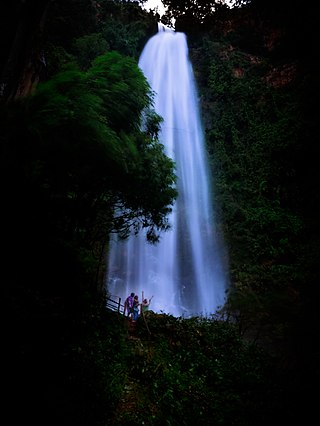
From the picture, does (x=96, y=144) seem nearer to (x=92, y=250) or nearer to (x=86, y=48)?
(x=92, y=250)

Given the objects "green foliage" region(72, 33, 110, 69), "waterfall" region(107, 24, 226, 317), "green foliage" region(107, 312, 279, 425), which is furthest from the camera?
"waterfall" region(107, 24, 226, 317)

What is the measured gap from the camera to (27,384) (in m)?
3.62

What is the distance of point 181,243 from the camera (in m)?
22.4

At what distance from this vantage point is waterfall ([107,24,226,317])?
19.7 metres

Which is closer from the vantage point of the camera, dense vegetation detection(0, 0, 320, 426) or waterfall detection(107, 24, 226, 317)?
dense vegetation detection(0, 0, 320, 426)

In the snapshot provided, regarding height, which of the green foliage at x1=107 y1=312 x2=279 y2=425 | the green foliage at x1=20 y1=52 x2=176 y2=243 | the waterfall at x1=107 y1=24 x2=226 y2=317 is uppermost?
the waterfall at x1=107 y1=24 x2=226 y2=317

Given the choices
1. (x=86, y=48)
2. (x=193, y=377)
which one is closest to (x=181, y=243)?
(x=86, y=48)

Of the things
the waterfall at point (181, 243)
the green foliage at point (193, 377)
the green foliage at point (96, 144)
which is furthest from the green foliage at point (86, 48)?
the green foliage at point (193, 377)

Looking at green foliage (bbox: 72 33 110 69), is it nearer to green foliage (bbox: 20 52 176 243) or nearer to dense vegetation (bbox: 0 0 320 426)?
dense vegetation (bbox: 0 0 320 426)

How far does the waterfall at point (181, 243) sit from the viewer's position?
1970 centimetres

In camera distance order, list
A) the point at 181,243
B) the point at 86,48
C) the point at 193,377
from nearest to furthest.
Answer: the point at 193,377 → the point at 86,48 → the point at 181,243

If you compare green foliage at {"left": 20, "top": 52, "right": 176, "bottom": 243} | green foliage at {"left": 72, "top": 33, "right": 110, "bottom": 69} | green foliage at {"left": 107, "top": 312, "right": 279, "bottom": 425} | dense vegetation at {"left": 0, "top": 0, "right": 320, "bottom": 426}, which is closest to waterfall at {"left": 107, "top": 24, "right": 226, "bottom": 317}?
green foliage at {"left": 72, "top": 33, "right": 110, "bottom": 69}

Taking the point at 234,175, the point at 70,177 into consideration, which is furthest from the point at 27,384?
the point at 234,175

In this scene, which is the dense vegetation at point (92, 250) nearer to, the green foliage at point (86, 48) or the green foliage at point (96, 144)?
the green foliage at point (96, 144)
